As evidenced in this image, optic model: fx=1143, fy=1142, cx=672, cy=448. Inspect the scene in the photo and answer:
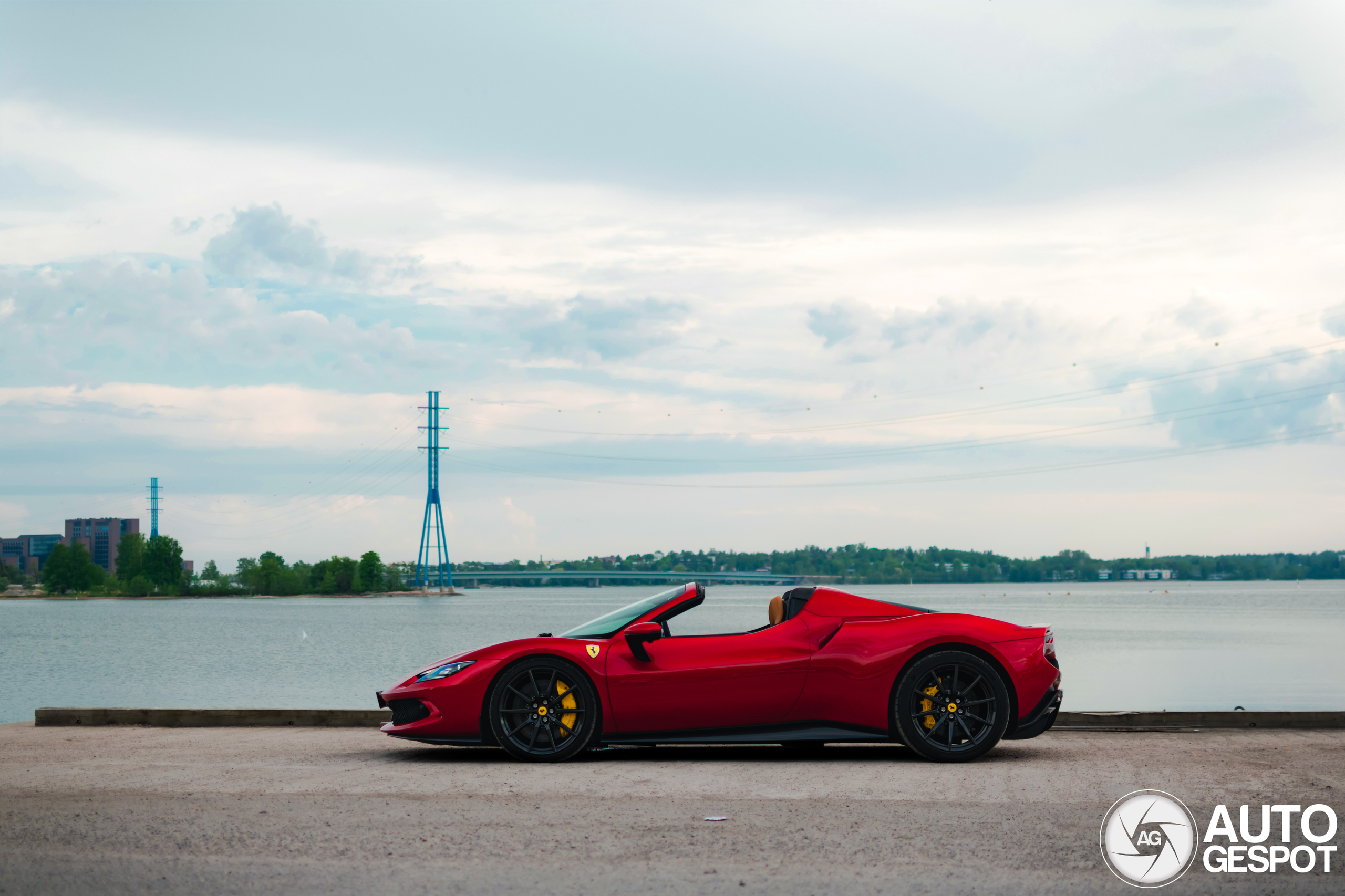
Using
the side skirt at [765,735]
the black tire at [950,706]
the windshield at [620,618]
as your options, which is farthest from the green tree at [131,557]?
the black tire at [950,706]

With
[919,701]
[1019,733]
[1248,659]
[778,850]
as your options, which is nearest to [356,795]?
[778,850]

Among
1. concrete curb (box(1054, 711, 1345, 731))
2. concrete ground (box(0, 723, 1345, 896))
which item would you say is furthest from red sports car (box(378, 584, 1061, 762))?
concrete curb (box(1054, 711, 1345, 731))

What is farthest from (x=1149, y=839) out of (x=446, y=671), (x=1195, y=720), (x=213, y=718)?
(x=213, y=718)

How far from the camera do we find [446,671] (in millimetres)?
7883

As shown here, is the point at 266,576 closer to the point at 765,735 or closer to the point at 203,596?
the point at 203,596

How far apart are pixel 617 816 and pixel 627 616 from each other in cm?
250

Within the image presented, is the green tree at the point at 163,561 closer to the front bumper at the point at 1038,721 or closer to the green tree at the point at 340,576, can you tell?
the green tree at the point at 340,576

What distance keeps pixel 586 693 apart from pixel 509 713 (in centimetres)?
55

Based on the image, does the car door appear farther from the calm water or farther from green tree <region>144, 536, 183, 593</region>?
green tree <region>144, 536, 183, 593</region>

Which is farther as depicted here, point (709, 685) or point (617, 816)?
point (709, 685)

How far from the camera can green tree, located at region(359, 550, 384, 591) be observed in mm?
154000

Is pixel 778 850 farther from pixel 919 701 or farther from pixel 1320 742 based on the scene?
pixel 1320 742

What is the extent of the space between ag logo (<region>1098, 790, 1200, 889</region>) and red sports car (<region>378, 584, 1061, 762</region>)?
159 cm

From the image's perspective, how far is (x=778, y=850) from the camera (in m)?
4.95
